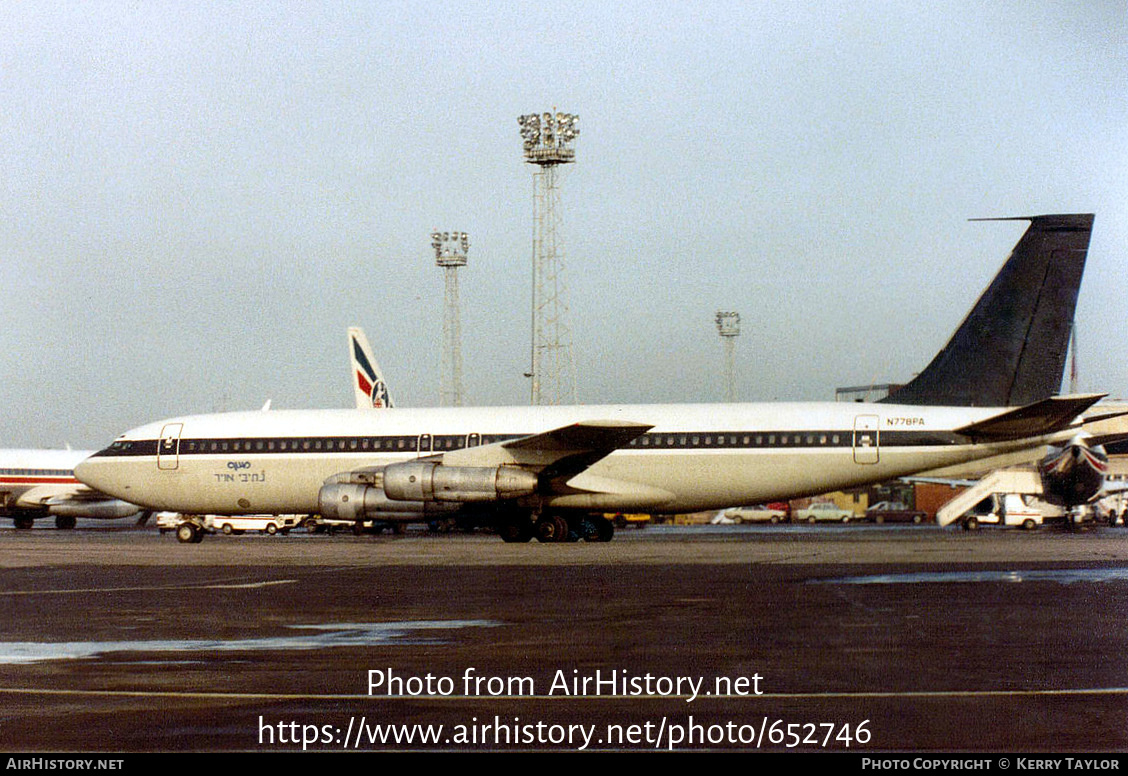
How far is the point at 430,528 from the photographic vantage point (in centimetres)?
5491

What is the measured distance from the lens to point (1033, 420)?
3088 centimetres

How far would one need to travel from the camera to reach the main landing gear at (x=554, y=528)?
34.4 meters

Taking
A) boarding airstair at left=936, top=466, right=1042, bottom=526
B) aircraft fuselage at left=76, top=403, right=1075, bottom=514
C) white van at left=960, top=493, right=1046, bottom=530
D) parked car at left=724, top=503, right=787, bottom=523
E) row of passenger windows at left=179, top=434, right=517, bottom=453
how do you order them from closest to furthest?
aircraft fuselage at left=76, top=403, right=1075, bottom=514
row of passenger windows at left=179, top=434, right=517, bottom=453
white van at left=960, top=493, right=1046, bottom=530
boarding airstair at left=936, top=466, right=1042, bottom=526
parked car at left=724, top=503, right=787, bottom=523

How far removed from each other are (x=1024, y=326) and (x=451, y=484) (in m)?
15.3

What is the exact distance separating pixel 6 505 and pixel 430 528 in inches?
777

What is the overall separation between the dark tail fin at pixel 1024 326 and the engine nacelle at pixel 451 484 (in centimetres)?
1110

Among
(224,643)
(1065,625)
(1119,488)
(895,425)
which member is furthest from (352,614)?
(1119,488)

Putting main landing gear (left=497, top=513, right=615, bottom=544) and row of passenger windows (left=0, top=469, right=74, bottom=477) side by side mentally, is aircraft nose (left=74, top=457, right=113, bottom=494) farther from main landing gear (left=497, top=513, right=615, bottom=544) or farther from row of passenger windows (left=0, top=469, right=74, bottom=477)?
row of passenger windows (left=0, top=469, right=74, bottom=477)

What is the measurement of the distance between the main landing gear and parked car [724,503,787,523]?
1589 inches

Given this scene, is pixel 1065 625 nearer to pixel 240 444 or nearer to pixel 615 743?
pixel 615 743

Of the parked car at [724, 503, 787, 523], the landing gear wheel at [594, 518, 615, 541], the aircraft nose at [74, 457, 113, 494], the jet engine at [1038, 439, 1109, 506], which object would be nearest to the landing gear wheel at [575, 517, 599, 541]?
the landing gear wheel at [594, 518, 615, 541]

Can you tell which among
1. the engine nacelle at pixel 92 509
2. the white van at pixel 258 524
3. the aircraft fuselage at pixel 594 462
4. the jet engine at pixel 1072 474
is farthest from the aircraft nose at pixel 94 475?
the jet engine at pixel 1072 474

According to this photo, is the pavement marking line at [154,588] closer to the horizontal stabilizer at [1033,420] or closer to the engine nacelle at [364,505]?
the engine nacelle at [364,505]

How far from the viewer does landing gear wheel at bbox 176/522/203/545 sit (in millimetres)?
37094
